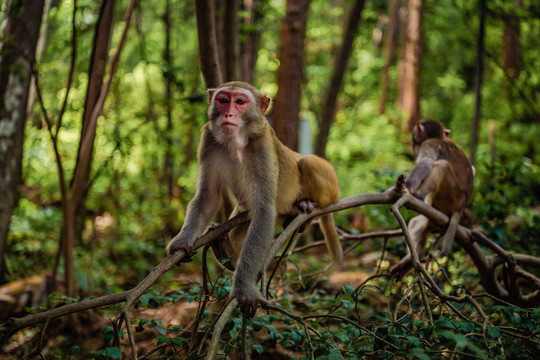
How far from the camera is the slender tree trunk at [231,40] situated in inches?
188

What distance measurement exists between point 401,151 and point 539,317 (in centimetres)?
1359

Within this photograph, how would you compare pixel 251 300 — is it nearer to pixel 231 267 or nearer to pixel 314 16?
pixel 231 267

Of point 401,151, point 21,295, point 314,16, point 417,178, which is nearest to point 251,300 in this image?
point 417,178

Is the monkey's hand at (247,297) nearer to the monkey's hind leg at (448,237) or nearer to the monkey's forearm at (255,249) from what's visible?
the monkey's forearm at (255,249)

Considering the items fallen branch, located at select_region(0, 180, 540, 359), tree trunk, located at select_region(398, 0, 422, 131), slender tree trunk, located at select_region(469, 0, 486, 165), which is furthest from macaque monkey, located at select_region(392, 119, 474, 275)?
tree trunk, located at select_region(398, 0, 422, 131)

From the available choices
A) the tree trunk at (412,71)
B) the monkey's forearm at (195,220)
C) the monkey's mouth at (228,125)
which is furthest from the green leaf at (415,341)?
the tree trunk at (412,71)

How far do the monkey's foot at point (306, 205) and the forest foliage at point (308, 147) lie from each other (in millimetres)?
814

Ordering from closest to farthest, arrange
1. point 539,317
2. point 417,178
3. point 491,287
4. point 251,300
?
point 539,317, point 251,300, point 491,287, point 417,178

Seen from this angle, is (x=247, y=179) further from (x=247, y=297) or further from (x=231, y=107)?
(x=247, y=297)

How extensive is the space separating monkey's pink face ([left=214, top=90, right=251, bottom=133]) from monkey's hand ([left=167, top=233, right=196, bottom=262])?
3.04 ft

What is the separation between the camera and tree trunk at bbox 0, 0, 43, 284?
208 inches

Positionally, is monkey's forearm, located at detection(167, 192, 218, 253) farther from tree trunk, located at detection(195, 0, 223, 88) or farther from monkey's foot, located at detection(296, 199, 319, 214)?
tree trunk, located at detection(195, 0, 223, 88)

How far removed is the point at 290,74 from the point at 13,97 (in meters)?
5.11

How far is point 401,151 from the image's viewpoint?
1575cm
